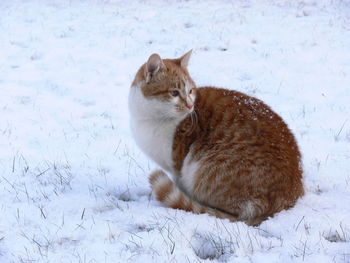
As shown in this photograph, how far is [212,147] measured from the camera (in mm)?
3816

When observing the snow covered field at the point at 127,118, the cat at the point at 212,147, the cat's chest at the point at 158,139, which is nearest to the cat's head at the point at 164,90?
the cat at the point at 212,147

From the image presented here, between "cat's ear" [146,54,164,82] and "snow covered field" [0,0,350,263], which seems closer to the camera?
"snow covered field" [0,0,350,263]

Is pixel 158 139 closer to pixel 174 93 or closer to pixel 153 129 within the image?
pixel 153 129

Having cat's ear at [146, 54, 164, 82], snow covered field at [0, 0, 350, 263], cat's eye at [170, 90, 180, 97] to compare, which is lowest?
snow covered field at [0, 0, 350, 263]

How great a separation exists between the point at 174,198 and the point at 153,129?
69 cm

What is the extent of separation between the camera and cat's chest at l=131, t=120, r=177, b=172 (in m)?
3.93

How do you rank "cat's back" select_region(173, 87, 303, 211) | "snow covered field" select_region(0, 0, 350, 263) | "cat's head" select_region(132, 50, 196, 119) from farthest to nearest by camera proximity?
"cat's head" select_region(132, 50, 196, 119), "cat's back" select_region(173, 87, 303, 211), "snow covered field" select_region(0, 0, 350, 263)

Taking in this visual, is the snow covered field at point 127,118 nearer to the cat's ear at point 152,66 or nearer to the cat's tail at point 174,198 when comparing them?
the cat's tail at point 174,198

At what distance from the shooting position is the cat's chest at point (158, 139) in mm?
3934

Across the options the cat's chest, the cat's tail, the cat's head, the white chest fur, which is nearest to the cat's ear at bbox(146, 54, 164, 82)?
the cat's head

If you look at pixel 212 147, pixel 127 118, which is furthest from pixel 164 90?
pixel 127 118

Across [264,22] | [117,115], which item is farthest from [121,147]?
[264,22]

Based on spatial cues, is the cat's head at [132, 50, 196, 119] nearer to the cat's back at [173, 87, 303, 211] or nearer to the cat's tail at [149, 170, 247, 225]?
the cat's back at [173, 87, 303, 211]

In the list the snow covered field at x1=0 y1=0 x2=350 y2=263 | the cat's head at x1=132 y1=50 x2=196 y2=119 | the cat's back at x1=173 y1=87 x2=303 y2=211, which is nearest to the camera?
the snow covered field at x1=0 y1=0 x2=350 y2=263
